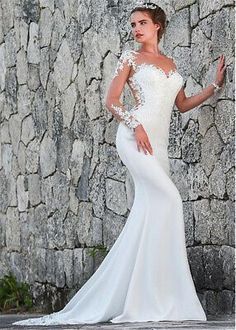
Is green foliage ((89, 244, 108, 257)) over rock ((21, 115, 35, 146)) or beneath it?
beneath

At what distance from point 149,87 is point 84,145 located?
2070mm

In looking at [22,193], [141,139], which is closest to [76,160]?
[22,193]

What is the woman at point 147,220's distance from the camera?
6844 millimetres

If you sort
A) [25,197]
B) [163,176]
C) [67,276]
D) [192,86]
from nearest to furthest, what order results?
[163,176]
[192,86]
[67,276]
[25,197]

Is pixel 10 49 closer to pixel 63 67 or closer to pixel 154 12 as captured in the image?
pixel 63 67

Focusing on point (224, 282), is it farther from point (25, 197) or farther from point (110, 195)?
point (25, 197)

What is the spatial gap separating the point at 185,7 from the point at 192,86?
0.47 m

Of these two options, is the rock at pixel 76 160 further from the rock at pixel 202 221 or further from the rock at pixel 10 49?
the rock at pixel 202 221

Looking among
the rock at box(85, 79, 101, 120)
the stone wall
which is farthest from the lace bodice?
the rock at box(85, 79, 101, 120)

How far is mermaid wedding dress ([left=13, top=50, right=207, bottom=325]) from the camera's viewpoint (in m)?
6.83

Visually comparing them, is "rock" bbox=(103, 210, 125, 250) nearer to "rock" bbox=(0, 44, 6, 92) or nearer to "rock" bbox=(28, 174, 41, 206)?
"rock" bbox=(28, 174, 41, 206)

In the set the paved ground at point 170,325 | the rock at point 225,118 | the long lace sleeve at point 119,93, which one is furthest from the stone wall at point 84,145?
the long lace sleeve at point 119,93

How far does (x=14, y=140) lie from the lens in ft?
35.3

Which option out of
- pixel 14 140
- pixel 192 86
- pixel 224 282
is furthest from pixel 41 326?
pixel 14 140
